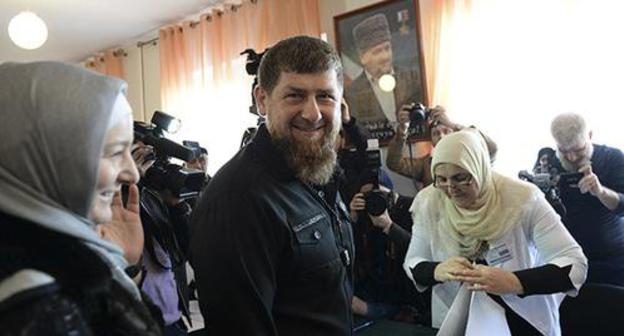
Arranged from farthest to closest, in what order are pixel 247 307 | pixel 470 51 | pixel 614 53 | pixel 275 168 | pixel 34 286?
1. pixel 470 51
2. pixel 614 53
3. pixel 275 168
4. pixel 247 307
5. pixel 34 286

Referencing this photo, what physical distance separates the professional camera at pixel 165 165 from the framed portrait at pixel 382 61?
1863 millimetres

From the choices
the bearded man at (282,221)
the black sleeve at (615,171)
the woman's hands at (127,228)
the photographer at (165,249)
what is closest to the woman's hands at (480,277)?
the bearded man at (282,221)

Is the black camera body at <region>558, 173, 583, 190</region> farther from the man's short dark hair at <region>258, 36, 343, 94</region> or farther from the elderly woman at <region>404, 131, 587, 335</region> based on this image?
the man's short dark hair at <region>258, 36, 343, 94</region>

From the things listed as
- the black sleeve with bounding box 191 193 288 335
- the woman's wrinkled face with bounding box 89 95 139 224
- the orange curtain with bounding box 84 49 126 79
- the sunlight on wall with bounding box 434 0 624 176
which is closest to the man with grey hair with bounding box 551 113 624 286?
the sunlight on wall with bounding box 434 0 624 176

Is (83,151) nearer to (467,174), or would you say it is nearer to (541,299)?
(467,174)

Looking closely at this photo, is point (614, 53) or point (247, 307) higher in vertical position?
point (614, 53)

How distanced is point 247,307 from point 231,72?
3.55 metres

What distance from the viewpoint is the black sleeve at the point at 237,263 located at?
3.07 feet

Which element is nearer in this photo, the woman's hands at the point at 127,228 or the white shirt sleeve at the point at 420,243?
the woman's hands at the point at 127,228

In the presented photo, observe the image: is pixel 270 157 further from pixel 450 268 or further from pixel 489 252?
pixel 489 252

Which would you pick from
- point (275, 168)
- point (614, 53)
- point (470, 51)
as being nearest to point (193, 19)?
point (470, 51)

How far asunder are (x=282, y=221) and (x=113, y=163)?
1.36 feet

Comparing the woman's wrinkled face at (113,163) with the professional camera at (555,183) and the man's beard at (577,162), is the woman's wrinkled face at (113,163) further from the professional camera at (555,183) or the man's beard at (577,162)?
the man's beard at (577,162)

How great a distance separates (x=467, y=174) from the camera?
1657mm
